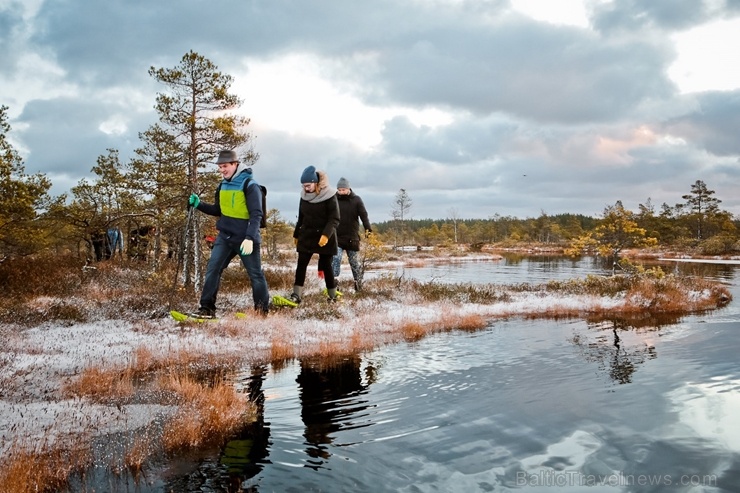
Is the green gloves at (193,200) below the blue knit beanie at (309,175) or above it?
below

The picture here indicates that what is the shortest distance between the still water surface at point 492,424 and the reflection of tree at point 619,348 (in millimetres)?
59

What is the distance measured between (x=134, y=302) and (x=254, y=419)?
636cm

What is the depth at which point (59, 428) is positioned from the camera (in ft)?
13.9

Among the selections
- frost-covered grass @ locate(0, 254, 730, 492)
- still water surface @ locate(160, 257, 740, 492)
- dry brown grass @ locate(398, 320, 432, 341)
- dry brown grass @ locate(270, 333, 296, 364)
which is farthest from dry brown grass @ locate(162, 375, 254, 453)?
dry brown grass @ locate(398, 320, 432, 341)

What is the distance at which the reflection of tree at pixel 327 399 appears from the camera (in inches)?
168

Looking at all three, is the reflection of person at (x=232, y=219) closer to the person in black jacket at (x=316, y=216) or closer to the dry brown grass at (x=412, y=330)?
the person in black jacket at (x=316, y=216)

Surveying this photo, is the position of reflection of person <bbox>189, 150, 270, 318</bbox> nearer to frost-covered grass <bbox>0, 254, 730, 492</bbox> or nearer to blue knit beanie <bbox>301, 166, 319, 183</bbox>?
frost-covered grass <bbox>0, 254, 730, 492</bbox>

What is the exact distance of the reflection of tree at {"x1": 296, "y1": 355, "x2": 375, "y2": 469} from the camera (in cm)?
427

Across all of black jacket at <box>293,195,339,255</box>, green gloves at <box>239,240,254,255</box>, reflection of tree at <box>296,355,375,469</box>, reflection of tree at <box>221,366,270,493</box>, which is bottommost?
reflection of tree at <box>296,355,375,469</box>

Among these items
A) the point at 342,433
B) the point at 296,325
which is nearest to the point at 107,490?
the point at 342,433

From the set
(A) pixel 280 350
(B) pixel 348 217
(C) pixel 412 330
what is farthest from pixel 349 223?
(A) pixel 280 350

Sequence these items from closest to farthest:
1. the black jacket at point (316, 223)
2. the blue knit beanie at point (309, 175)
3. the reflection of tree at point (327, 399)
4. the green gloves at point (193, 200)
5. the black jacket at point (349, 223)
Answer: the reflection of tree at point (327, 399) < the green gloves at point (193, 200) < the blue knit beanie at point (309, 175) < the black jacket at point (316, 223) < the black jacket at point (349, 223)

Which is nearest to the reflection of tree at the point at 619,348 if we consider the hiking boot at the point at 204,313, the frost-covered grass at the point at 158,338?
the frost-covered grass at the point at 158,338

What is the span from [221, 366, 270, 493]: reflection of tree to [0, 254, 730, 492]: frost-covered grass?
170mm
